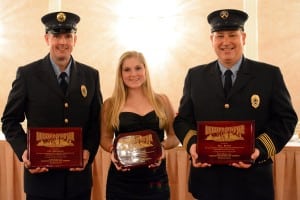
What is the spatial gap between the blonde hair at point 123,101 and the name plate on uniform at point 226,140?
15.0 inches

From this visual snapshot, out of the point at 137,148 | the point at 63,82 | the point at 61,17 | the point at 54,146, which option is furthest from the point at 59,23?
the point at 137,148

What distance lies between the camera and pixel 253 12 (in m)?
3.34

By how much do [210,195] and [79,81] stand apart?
2.88 feet

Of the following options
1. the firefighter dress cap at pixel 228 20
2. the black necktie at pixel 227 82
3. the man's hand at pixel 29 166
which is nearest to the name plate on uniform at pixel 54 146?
the man's hand at pixel 29 166

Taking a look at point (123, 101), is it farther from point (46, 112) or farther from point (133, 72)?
point (46, 112)

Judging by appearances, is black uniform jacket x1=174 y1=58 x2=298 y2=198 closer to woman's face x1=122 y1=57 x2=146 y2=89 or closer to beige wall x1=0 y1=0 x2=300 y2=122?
woman's face x1=122 y1=57 x2=146 y2=89

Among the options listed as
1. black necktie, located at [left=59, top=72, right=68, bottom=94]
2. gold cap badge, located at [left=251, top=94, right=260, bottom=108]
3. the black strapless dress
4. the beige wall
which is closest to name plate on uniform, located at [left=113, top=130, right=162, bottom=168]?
the black strapless dress

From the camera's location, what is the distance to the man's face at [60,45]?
1.77 metres

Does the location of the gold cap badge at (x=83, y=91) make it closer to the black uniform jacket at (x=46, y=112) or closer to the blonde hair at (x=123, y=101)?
the black uniform jacket at (x=46, y=112)

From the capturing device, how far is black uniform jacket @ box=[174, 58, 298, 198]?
1.59 metres

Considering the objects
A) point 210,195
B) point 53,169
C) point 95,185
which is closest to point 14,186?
point 95,185

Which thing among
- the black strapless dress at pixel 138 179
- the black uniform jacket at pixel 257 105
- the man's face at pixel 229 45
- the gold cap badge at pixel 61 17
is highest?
the gold cap badge at pixel 61 17

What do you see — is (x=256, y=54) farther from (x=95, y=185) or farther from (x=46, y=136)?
(x=46, y=136)

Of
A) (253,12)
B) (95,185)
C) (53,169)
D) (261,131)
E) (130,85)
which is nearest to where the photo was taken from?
(261,131)
